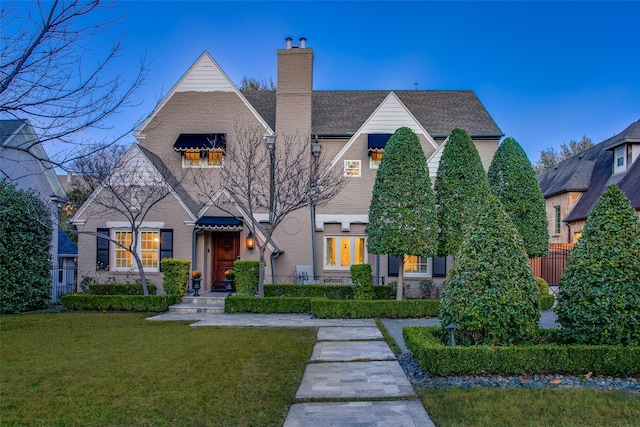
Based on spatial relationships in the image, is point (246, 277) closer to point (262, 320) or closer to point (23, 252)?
point (262, 320)

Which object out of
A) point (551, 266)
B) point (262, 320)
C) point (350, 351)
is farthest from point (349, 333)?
point (551, 266)

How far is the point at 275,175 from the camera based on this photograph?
1667 cm

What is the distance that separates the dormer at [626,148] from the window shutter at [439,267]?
13.1m

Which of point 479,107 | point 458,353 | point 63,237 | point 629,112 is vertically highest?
point 629,112

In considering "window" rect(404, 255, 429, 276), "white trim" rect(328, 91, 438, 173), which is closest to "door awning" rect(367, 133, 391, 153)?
"white trim" rect(328, 91, 438, 173)

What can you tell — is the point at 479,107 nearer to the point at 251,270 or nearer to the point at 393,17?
the point at 393,17

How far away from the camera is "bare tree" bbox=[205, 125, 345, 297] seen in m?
15.8

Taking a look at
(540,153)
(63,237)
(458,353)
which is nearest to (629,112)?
(540,153)

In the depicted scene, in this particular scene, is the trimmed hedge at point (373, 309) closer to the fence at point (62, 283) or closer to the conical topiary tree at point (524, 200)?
the conical topiary tree at point (524, 200)

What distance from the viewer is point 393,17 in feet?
44.8

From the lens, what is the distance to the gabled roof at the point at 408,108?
20.2 metres

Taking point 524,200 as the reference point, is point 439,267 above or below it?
below

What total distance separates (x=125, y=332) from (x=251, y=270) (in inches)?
203

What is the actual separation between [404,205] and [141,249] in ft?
34.5
